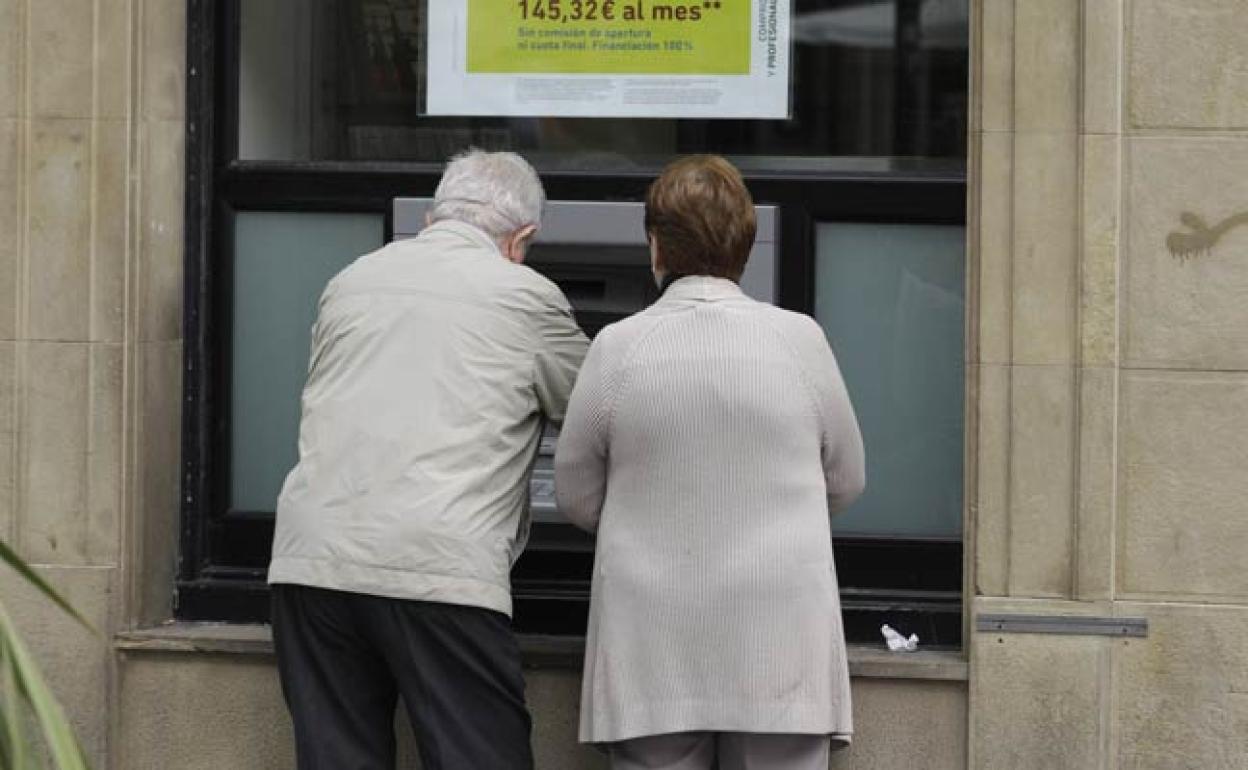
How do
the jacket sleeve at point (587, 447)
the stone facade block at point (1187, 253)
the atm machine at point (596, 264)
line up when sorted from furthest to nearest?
the atm machine at point (596, 264), the stone facade block at point (1187, 253), the jacket sleeve at point (587, 447)

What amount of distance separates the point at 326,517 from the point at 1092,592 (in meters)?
1.74

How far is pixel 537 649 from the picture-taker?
471 centimetres

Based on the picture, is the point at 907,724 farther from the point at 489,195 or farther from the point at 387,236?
the point at 387,236

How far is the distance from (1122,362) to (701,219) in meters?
1.22

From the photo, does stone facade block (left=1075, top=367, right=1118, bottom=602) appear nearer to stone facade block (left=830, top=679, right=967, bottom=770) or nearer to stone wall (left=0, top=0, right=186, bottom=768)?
stone facade block (left=830, top=679, right=967, bottom=770)

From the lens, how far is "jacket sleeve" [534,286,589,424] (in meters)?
4.17

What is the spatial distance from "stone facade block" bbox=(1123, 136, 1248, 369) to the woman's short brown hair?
3.62 feet

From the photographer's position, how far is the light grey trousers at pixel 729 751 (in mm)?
3842

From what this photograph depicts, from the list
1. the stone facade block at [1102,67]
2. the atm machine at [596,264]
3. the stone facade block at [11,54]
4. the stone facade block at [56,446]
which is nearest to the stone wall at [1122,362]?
the stone facade block at [1102,67]

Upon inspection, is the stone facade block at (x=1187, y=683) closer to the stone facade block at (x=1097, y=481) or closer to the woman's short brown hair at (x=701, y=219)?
the stone facade block at (x=1097, y=481)

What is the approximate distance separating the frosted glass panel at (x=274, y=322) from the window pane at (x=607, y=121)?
0.18 meters

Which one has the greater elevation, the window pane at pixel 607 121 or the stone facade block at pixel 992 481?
the window pane at pixel 607 121

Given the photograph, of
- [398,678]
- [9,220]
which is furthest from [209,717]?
[9,220]

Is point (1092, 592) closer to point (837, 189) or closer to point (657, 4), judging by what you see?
point (837, 189)
